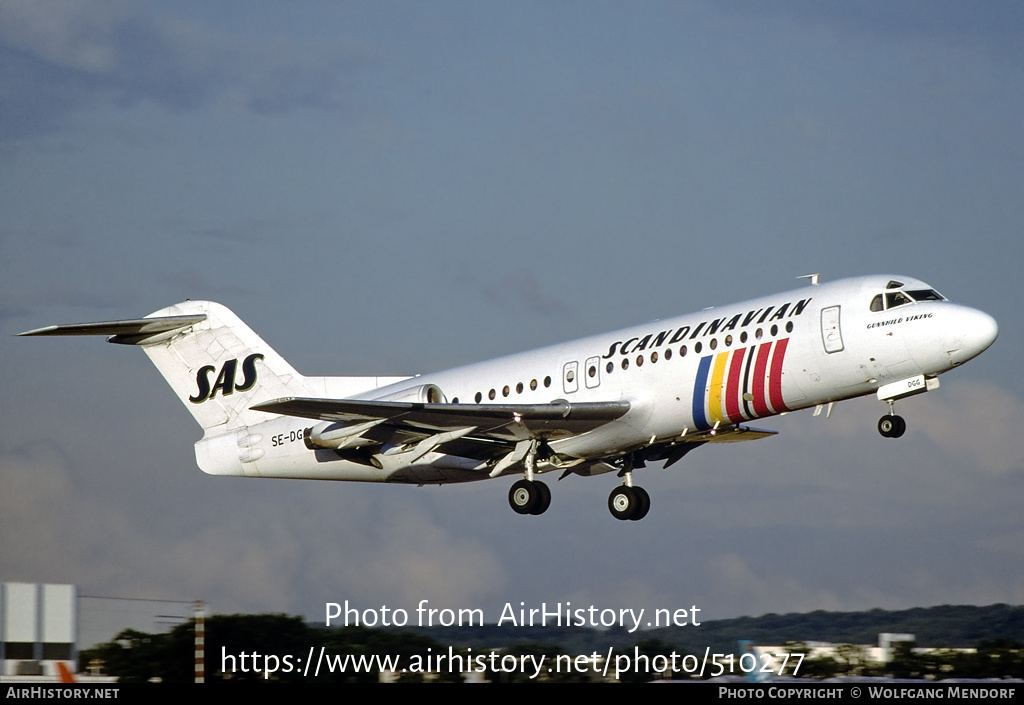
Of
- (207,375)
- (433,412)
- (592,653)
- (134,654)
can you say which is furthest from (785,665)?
(207,375)

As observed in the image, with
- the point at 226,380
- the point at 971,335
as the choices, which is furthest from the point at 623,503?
the point at 226,380

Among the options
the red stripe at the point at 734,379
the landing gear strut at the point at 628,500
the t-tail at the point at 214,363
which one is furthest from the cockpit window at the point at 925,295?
the t-tail at the point at 214,363

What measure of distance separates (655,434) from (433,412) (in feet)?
16.4

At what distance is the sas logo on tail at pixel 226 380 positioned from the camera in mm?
34688

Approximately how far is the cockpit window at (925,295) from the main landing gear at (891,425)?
7.29 feet

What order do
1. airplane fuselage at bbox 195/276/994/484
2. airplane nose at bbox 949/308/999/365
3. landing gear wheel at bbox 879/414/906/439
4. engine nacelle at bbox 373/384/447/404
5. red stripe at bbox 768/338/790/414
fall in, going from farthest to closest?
1. engine nacelle at bbox 373/384/447/404
2. red stripe at bbox 768/338/790/414
3. landing gear wheel at bbox 879/414/906/439
4. airplane fuselage at bbox 195/276/994/484
5. airplane nose at bbox 949/308/999/365

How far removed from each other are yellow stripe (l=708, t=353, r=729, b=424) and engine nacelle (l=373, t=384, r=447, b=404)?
22.2 feet

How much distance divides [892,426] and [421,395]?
35.4ft

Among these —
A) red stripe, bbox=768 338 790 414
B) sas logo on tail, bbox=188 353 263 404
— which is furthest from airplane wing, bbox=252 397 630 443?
sas logo on tail, bbox=188 353 263 404

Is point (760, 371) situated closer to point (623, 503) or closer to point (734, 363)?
point (734, 363)

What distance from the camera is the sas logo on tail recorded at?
34.7m

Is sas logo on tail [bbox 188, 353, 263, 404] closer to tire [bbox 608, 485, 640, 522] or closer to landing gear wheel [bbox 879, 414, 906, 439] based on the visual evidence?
tire [bbox 608, 485, 640, 522]

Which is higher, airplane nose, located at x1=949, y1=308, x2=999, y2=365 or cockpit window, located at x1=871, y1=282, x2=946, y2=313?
cockpit window, located at x1=871, y1=282, x2=946, y2=313

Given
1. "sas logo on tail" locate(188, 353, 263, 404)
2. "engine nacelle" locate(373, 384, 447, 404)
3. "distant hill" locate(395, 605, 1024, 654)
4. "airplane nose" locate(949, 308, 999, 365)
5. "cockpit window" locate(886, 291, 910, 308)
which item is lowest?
"distant hill" locate(395, 605, 1024, 654)
